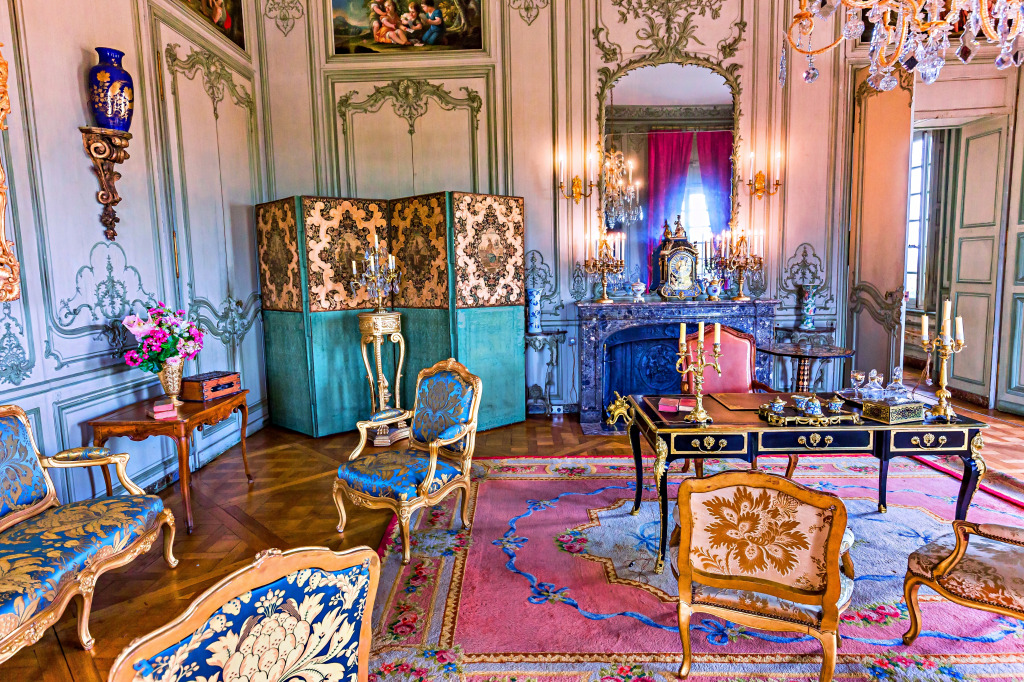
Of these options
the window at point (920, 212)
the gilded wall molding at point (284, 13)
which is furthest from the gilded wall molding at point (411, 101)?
the window at point (920, 212)

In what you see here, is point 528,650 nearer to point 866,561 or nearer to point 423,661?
point 423,661

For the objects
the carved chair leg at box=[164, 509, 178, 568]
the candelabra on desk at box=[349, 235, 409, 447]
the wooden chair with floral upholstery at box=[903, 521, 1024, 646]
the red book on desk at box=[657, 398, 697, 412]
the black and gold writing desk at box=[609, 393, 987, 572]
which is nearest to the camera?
the wooden chair with floral upholstery at box=[903, 521, 1024, 646]

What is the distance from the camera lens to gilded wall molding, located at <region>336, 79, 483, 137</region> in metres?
5.83

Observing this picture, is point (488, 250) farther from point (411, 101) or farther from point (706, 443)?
point (706, 443)

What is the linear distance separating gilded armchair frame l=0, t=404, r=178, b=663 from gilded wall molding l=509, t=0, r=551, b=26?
5.17 m

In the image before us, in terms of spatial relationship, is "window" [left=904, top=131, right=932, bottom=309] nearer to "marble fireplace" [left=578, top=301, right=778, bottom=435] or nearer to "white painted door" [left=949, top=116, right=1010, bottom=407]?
"white painted door" [left=949, top=116, right=1010, bottom=407]

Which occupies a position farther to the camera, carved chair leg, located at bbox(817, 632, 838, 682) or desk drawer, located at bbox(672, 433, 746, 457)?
desk drawer, located at bbox(672, 433, 746, 457)

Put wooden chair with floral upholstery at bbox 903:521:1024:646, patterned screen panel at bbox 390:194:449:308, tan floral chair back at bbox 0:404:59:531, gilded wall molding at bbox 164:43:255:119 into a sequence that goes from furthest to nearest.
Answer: patterned screen panel at bbox 390:194:449:308 < gilded wall molding at bbox 164:43:255:119 < tan floral chair back at bbox 0:404:59:531 < wooden chair with floral upholstery at bbox 903:521:1024:646

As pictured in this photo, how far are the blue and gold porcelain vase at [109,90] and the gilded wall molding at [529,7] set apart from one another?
3.61 meters

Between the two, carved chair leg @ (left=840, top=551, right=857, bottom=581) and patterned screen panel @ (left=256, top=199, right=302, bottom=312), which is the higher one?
patterned screen panel @ (left=256, top=199, right=302, bottom=312)

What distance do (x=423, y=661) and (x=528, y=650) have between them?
412mm

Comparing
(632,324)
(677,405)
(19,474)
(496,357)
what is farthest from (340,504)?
(632,324)

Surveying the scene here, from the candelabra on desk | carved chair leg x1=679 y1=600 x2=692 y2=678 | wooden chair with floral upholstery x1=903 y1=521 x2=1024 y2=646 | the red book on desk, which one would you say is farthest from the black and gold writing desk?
the candelabra on desk

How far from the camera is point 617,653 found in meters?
2.23
